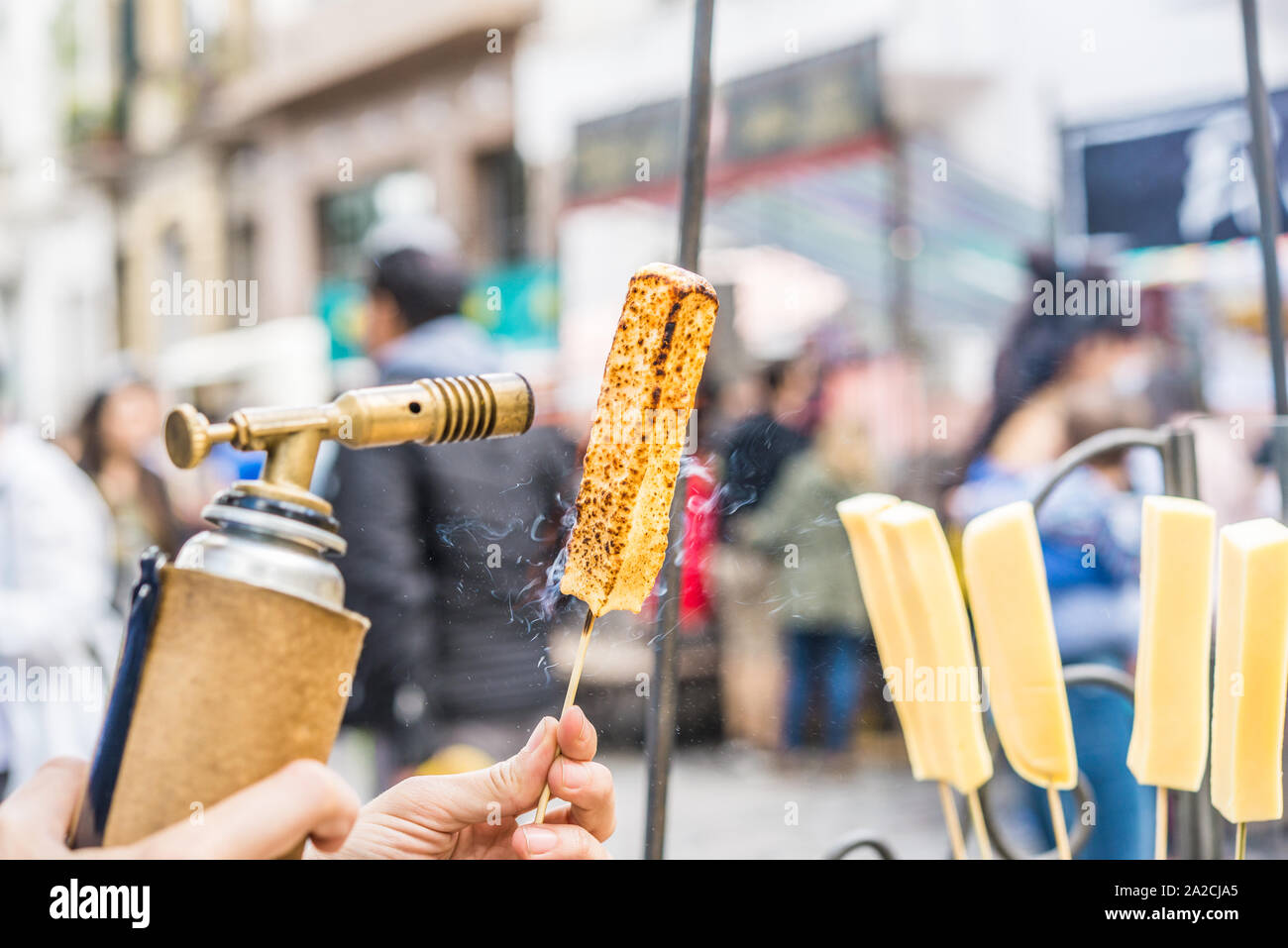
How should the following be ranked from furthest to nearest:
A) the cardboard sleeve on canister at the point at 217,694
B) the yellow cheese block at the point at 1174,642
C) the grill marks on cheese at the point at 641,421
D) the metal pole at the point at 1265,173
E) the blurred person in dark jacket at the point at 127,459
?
the blurred person in dark jacket at the point at 127,459, the metal pole at the point at 1265,173, the yellow cheese block at the point at 1174,642, the grill marks on cheese at the point at 641,421, the cardboard sleeve on canister at the point at 217,694

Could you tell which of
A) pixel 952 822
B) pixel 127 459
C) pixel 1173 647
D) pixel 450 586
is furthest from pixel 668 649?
pixel 127 459

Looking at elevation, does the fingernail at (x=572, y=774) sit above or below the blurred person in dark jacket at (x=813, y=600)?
below

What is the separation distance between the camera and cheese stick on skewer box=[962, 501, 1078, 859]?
37.0 inches

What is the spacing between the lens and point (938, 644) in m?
0.94

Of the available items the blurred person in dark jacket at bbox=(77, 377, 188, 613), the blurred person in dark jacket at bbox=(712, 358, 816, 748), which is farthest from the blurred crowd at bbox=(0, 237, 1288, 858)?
the blurred person in dark jacket at bbox=(77, 377, 188, 613)

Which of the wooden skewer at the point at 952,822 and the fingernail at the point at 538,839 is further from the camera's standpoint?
the wooden skewer at the point at 952,822

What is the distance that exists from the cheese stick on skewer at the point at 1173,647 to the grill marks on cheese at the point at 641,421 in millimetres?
409

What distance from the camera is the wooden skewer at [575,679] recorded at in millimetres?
850

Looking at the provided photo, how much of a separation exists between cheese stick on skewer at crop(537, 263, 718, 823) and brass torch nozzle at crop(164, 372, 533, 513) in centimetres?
6

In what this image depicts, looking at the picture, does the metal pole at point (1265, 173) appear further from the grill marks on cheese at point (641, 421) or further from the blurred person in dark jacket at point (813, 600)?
the grill marks on cheese at point (641, 421)

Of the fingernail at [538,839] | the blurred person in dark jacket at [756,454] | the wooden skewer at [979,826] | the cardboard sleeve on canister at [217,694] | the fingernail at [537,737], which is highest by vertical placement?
the blurred person in dark jacket at [756,454]

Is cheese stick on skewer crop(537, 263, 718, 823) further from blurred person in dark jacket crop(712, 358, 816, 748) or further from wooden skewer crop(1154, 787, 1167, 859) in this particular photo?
wooden skewer crop(1154, 787, 1167, 859)

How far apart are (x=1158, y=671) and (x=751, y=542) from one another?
1.14 feet

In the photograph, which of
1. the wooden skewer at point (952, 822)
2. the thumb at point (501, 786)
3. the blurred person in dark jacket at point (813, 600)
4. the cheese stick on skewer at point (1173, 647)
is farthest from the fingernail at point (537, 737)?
the cheese stick on skewer at point (1173, 647)
